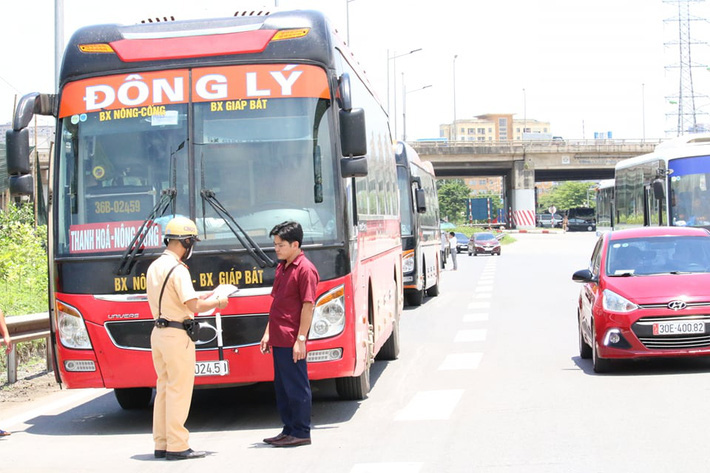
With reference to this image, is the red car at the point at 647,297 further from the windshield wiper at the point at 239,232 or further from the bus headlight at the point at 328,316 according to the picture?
the windshield wiper at the point at 239,232

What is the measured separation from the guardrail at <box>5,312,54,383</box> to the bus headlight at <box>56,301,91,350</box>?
3012 millimetres

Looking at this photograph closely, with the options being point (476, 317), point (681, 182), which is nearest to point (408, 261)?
point (476, 317)

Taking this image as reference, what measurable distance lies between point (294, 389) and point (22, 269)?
480 inches

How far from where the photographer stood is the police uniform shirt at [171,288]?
7754mm

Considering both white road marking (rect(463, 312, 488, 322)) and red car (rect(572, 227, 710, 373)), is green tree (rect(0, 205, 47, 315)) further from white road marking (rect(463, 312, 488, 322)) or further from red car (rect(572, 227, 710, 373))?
red car (rect(572, 227, 710, 373))

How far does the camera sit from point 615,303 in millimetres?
11766

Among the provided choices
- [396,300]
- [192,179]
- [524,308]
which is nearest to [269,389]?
[396,300]

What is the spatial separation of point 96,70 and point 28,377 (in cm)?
529

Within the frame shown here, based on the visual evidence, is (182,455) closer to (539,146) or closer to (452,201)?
(539,146)

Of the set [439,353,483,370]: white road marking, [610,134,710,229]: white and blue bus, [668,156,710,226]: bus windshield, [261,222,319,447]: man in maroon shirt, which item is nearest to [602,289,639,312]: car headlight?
Answer: [439,353,483,370]: white road marking

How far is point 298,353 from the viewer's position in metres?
8.20

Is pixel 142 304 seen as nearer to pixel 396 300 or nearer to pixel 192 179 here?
pixel 192 179

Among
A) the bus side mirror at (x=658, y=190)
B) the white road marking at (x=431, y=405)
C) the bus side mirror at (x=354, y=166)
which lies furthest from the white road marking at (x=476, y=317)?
the bus side mirror at (x=354, y=166)

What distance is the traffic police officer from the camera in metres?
7.76
